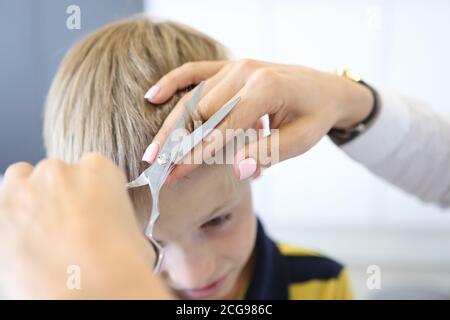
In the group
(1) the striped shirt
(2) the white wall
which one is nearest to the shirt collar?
(1) the striped shirt

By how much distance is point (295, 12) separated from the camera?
4.73 ft

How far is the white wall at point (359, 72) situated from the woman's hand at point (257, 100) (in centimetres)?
82

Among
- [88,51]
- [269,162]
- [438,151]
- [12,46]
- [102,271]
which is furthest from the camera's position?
[12,46]

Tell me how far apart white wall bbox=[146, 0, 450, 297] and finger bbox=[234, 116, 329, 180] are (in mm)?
858

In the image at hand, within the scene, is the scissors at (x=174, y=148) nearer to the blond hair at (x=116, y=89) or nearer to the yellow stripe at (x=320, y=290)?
the blond hair at (x=116, y=89)

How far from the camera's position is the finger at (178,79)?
58 cm

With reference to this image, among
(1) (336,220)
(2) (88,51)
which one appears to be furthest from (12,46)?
(1) (336,220)

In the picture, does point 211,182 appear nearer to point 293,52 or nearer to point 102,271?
point 102,271

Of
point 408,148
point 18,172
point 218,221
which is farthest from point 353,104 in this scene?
point 18,172

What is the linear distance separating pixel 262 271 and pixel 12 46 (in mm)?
682

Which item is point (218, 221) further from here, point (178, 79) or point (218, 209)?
point (178, 79)

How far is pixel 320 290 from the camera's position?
887mm

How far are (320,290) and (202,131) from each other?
1.64 ft

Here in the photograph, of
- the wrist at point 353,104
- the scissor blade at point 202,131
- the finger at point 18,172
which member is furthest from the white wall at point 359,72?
the finger at point 18,172
